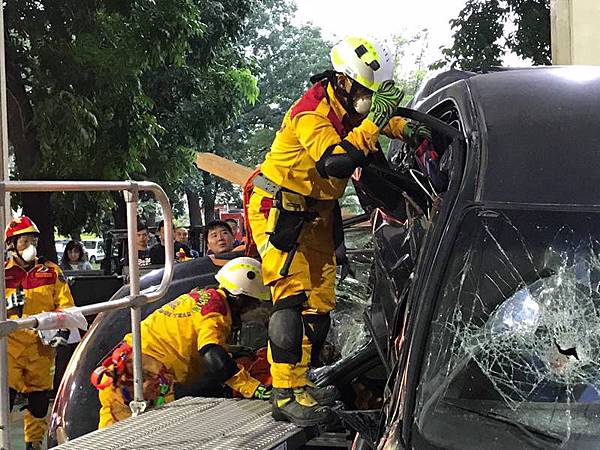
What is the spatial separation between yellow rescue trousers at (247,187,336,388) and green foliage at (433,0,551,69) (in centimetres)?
1000

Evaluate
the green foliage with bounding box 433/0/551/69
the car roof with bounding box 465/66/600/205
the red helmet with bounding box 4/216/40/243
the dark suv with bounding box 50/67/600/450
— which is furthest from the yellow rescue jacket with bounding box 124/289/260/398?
the green foliage with bounding box 433/0/551/69

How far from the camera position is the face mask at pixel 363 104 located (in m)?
3.10

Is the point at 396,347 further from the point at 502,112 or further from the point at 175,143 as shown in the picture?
the point at 175,143

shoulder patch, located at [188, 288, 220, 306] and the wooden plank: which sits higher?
the wooden plank

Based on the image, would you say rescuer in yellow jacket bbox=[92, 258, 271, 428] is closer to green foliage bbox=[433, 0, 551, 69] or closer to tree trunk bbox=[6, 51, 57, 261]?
tree trunk bbox=[6, 51, 57, 261]

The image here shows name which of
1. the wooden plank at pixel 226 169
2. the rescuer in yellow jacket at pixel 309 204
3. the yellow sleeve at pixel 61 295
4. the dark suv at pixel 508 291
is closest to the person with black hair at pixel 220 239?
the wooden plank at pixel 226 169

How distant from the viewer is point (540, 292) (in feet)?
6.98

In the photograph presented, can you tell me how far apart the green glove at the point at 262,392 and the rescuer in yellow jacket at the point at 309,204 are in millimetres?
514

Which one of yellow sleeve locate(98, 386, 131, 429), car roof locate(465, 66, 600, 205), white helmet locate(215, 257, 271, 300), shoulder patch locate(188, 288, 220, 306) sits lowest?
yellow sleeve locate(98, 386, 131, 429)

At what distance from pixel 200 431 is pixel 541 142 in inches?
60.4

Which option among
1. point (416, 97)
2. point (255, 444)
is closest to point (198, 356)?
point (255, 444)

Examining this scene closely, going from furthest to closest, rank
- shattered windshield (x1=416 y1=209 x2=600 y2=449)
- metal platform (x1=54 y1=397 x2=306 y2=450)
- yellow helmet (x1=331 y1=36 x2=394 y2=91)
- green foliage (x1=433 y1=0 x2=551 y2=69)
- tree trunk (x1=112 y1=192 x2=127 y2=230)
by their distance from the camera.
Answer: green foliage (x1=433 y1=0 x2=551 y2=69)
tree trunk (x1=112 y1=192 x2=127 y2=230)
yellow helmet (x1=331 y1=36 x2=394 y2=91)
metal platform (x1=54 y1=397 x2=306 y2=450)
shattered windshield (x1=416 y1=209 x2=600 y2=449)

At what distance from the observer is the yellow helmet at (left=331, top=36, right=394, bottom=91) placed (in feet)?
9.78

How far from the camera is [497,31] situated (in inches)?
521
